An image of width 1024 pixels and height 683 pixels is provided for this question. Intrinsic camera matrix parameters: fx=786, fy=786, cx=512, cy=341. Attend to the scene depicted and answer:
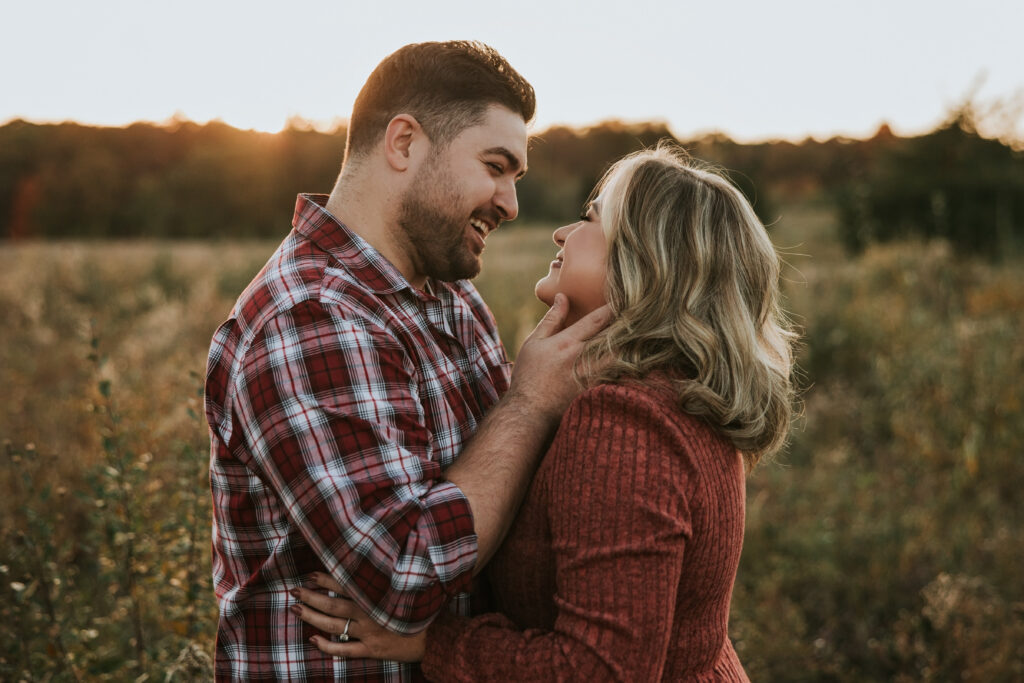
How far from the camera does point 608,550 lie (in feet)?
5.15

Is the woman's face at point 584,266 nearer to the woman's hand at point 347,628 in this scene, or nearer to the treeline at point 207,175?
the woman's hand at point 347,628

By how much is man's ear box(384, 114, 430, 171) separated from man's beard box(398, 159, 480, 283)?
0.16ft

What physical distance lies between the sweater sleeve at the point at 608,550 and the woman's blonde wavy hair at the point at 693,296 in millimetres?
177

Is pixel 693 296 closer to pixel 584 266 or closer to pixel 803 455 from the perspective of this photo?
pixel 584 266

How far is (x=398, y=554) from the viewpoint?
162cm

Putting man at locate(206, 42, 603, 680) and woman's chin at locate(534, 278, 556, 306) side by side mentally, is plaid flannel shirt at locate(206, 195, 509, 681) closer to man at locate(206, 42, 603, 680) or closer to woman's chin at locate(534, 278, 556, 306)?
man at locate(206, 42, 603, 680)

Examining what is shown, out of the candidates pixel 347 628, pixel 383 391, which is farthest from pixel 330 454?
pixel 347 628

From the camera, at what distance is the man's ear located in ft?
7.50

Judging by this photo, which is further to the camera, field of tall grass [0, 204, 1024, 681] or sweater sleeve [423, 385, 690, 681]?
field of tall grass [0, 204, 1024, 681]

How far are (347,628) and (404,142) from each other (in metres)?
1.34

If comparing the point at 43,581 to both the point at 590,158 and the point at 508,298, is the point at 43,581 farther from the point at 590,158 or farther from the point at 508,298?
the point at 590,158

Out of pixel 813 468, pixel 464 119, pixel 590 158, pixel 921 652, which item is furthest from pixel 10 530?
pixel 590 158

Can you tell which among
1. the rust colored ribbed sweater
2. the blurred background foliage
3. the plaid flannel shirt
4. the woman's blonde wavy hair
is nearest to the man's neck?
the plaid flannel shirt

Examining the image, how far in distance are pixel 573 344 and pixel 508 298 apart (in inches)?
282
